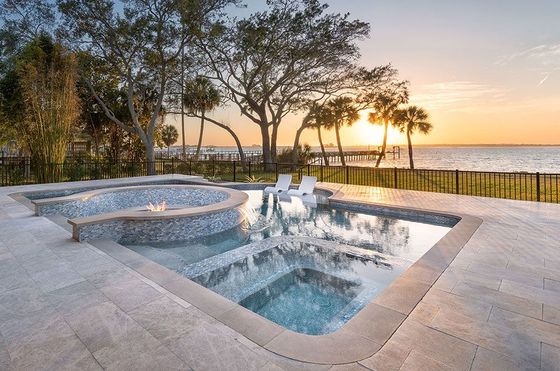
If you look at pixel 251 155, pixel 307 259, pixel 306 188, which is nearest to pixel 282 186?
pixel 306 188

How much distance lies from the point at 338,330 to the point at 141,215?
438cm

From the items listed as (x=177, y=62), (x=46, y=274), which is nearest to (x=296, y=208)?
(x=46, y=274)

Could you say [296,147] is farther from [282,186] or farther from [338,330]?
[338,330]

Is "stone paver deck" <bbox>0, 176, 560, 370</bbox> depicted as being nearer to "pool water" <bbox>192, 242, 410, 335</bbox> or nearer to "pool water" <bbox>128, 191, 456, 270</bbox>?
"pool water" <bbox>192, 242, 410, 335</bbox>

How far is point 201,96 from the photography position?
854 inches

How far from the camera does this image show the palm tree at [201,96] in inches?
826

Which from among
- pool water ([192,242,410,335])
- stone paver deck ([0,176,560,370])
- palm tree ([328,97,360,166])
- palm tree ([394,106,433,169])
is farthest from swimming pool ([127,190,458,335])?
palm tree ([394,106,433,169])

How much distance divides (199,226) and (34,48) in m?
11.2

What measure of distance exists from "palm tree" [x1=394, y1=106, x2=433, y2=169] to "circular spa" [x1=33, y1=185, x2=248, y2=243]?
2343 cm

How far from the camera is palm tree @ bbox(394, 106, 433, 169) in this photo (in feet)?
87.5

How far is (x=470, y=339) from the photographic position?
2135mm

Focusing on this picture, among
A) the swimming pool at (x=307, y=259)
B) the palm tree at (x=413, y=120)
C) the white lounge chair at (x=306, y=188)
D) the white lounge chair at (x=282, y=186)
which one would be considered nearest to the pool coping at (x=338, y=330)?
the swimming pool at (x=307, y=259)

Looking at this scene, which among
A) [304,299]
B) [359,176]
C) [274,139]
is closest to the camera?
[304,299]

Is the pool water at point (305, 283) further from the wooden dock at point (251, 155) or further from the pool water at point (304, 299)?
the wooden dock at point (251, 155)
